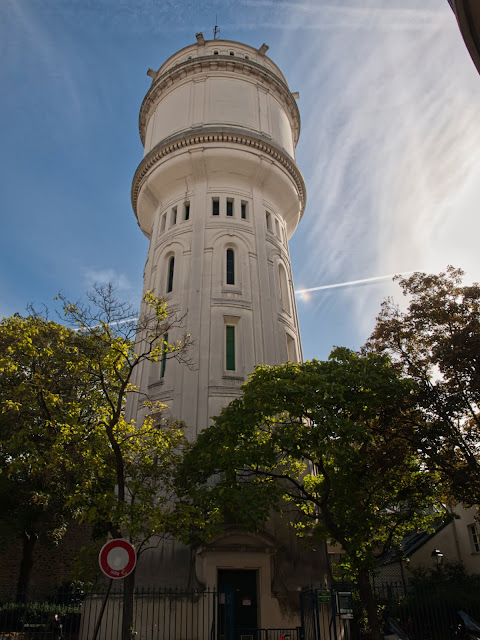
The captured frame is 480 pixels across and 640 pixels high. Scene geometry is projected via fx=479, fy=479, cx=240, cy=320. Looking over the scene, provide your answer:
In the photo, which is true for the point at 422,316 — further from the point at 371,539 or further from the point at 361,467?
the point at 371,539

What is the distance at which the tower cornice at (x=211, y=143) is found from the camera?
91.3 feet

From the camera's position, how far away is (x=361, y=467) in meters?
16.0

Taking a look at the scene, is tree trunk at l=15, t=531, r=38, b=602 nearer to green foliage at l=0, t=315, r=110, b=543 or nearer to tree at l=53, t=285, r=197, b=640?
green foliage at l=0, t=315, r=110, b=543

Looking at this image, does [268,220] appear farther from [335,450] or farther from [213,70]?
[335,450]

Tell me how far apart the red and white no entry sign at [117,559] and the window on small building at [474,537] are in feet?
80.0

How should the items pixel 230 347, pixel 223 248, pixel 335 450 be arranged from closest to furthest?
pixel 335 450
pixel 230 347
pixel 223 248

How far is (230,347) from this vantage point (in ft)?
76.3

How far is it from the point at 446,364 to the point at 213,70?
25.5 meters

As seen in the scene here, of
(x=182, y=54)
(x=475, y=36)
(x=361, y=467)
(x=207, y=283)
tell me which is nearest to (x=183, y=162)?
(x=207, y=283)

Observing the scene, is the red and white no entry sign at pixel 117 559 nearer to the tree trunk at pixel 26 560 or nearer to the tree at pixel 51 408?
the tree at pixel 51 408

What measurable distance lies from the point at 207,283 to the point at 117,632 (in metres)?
15.3

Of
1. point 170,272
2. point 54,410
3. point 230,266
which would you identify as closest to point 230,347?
point 230,266

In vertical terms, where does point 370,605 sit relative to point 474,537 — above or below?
below

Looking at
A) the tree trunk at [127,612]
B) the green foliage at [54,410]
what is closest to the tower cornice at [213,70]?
the green foliage at [54,410]
